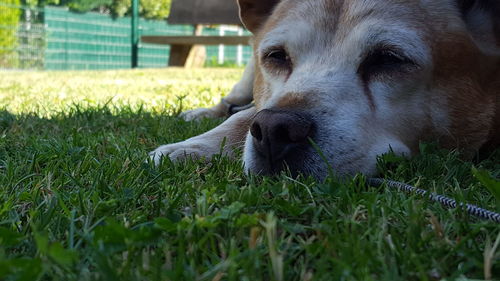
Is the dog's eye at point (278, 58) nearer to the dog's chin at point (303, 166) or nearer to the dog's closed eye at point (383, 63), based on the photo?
the dog's closed eye at point (383, 63)

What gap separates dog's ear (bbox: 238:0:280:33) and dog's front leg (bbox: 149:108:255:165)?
570 millimetres

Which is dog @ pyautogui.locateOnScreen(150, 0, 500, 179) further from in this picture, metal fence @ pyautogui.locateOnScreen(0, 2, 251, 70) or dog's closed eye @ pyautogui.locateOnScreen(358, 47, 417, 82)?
metal fence @ pyautogui.locateOnScreen(0, 2, 251, 70)

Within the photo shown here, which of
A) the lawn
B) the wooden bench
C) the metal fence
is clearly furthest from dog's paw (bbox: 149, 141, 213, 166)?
the metal fence

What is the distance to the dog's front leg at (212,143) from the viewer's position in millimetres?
→ 2518

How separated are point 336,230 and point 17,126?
258cm

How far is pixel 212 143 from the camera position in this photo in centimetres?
271

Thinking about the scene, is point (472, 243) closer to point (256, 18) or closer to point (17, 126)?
point (256, 18)

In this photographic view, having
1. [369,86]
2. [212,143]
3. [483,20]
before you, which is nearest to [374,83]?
[369,86]

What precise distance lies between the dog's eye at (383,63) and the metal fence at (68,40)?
18992 millimetres

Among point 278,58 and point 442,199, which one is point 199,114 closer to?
point 278,58

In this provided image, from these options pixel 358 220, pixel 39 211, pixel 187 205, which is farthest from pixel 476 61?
pixel 39 211

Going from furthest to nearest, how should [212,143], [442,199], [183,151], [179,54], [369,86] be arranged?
[179,54], [212,143], [183,151], [369,86], [442,199]

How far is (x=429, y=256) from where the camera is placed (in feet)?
3.93

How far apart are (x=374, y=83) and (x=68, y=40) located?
75.4ft
